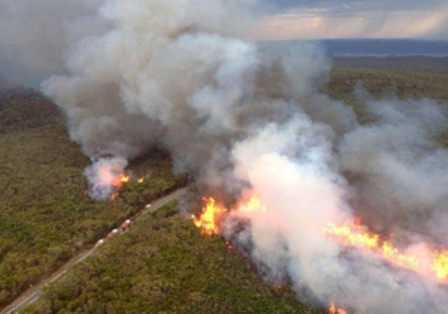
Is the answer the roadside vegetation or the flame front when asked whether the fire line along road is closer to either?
the roadside vegetation

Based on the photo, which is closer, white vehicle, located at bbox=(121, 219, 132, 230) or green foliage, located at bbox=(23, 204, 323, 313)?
green foliage, located at bbox=(23, 204, 323, 313)

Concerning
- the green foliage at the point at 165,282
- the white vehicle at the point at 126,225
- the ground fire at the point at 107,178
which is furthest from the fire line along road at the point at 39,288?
the ground fire at the point at 107,178

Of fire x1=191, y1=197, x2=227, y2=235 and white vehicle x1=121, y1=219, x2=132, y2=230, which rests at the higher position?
fire x1=191, y1=197, x2=227, y2=235

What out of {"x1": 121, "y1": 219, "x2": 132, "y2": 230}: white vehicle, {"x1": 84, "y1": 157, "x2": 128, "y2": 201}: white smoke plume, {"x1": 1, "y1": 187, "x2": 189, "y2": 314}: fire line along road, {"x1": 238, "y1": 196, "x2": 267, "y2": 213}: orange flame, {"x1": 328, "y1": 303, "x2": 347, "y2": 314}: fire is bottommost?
{"x1": 84, "y1": 157, "x2": 128, "y2": 201}: white smoke plume

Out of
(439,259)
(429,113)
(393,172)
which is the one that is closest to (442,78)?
(429,113)

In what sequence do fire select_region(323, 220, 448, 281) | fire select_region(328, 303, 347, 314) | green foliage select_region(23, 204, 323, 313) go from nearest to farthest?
green foliage select_region(23, 204, 323, 313)
fire select_region(328, 303, 347, 314)
fire select_region(323, 220, 448, 281)

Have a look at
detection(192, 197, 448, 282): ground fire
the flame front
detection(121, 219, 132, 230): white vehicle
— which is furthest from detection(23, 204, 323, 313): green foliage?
the flame front

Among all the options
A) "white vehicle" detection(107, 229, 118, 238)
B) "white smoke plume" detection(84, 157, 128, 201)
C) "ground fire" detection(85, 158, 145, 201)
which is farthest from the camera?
"white smoke plume" detection(84, 157, 128, 201)
